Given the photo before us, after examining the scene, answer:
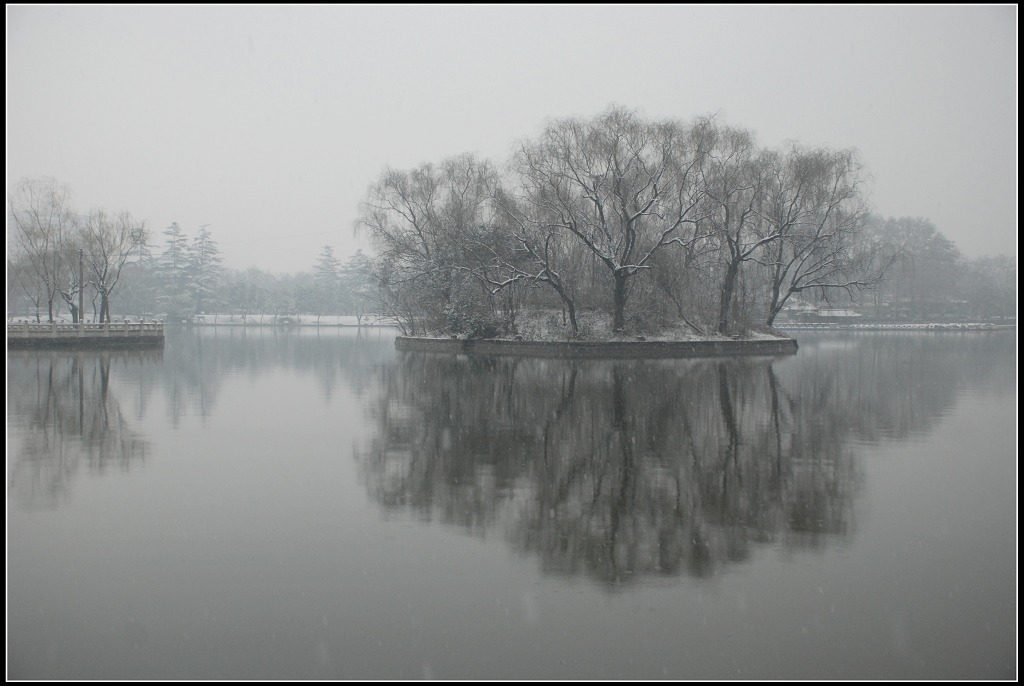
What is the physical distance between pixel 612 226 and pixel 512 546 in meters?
37.2

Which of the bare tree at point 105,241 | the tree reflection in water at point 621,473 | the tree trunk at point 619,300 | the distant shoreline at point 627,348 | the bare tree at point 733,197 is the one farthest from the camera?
the bare tree at point 105,241

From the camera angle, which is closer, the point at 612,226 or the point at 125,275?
the point at 612,226

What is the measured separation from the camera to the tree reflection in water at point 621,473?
6629 millimetres

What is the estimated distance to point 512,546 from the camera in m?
6.50

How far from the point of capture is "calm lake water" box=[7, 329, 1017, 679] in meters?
4.66

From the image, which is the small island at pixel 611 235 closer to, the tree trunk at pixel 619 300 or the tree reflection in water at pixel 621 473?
the tree trunk at pixel 619 300

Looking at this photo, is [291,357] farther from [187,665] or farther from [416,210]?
[187,665]

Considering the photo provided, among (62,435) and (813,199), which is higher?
(813,199)

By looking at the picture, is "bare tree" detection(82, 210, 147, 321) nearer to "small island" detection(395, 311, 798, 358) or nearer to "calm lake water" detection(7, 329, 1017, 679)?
"small island" detection(395, 311, 798, 358)

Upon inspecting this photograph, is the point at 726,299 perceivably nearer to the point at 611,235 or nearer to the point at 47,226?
the point at 611,235

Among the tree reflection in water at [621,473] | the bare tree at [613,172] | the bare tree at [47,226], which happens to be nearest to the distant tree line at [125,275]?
the bare tree at [47,226]

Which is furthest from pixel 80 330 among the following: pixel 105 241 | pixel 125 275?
pixel 125 275

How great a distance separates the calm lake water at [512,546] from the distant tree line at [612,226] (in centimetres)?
2245

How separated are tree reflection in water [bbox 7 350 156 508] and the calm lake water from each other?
8 cm
